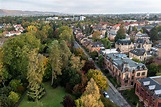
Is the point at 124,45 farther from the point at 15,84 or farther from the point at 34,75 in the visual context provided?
the point at 15,84

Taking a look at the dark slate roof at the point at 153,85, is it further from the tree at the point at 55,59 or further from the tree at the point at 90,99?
the tree at the point at 55,59

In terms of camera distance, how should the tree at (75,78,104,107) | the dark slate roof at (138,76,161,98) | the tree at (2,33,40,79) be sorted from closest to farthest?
the tree at (75,78,104,107) → the dark slate roof at (138,76,161,98) → the tree at (2,33,40,79)

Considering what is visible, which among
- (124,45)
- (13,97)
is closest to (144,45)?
(124,45)

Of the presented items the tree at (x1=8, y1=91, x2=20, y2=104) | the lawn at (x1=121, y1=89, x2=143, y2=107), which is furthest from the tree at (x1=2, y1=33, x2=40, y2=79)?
the lawn at (x1=121, y1=89, x2=143, y2=107)

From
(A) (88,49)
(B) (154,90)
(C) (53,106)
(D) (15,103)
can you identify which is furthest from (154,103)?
(A) (88,49)

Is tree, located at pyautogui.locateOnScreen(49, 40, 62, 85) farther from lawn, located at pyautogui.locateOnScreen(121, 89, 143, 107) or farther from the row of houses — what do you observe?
lawn, located at pyautogui.locateOnScreen(121, 89, 143, 107)

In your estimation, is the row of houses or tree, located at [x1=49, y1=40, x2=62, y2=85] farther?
tree, located at [x1=49, y1=40, x2=62, y2=85]
